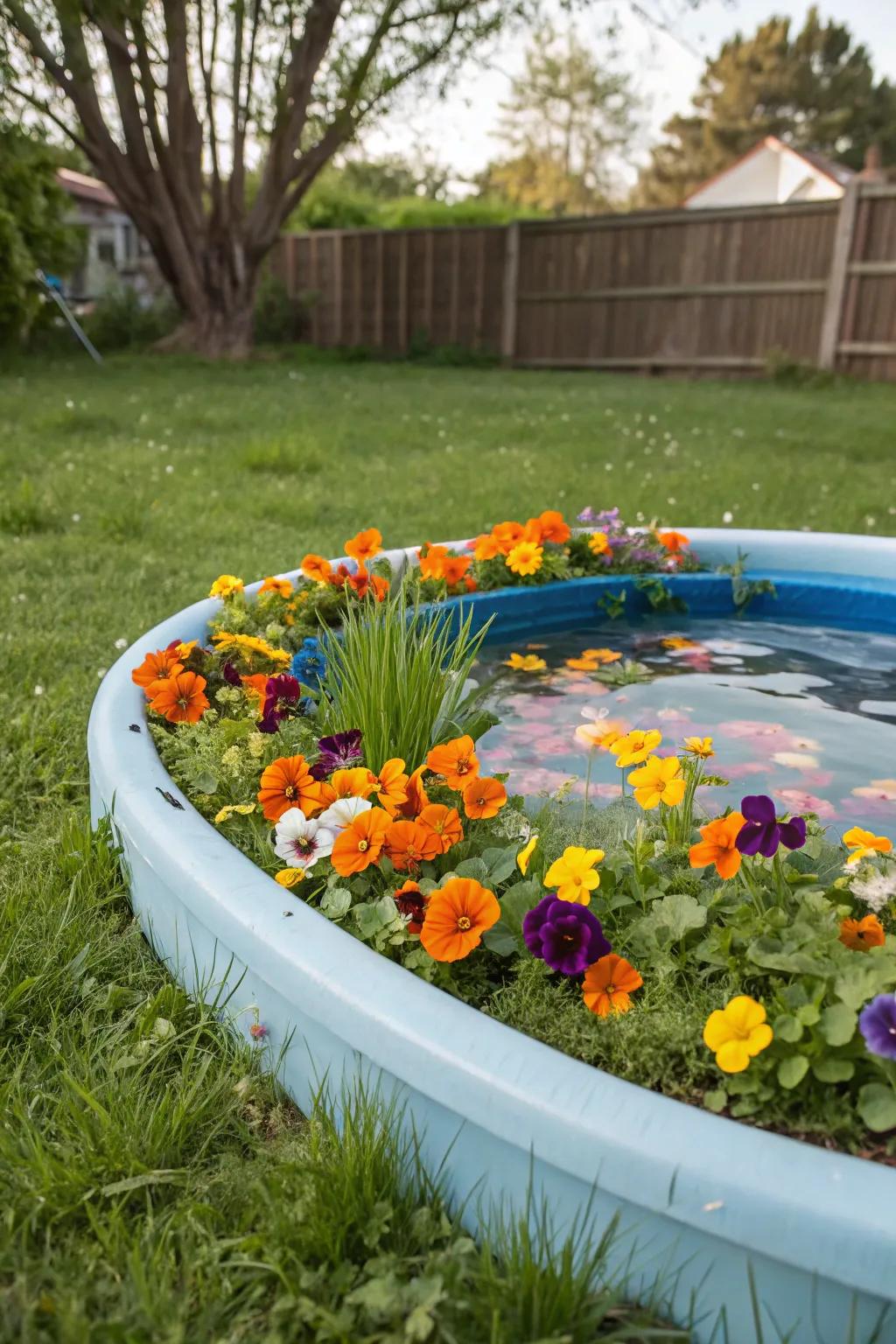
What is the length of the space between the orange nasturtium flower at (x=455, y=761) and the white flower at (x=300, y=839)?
0.68 feet

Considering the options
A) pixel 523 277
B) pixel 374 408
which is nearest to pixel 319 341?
pixel 523 277

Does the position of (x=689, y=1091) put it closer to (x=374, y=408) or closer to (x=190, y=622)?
(x=190, y=622)

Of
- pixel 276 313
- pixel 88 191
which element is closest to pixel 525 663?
pixel 276 313

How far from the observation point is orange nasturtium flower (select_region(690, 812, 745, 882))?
145 cm

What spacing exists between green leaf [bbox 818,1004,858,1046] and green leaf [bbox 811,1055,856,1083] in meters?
0.02

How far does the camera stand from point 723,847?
146cm

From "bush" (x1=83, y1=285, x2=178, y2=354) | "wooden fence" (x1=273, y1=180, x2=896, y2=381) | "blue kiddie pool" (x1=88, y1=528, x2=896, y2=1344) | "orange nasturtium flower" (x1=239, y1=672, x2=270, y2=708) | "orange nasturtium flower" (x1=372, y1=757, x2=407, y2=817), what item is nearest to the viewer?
"blue kiddie pool" (x1=88, y1=528, x2=896, y2=1344)

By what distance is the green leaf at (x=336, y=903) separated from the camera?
1.53m

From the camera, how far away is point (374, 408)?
8680 millimetres

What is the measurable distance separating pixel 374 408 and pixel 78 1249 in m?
8.02

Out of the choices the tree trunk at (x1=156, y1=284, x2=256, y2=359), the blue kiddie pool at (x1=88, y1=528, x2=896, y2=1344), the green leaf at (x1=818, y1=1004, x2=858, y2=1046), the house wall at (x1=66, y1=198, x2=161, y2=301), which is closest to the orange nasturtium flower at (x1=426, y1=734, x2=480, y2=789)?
the blue kiddie pool at (x1=88, y1=528, x2=896, y2=1344)

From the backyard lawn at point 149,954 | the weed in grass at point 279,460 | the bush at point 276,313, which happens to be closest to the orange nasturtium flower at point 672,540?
the backyard lawn at point 149,954

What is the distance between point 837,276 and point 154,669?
11348 mm

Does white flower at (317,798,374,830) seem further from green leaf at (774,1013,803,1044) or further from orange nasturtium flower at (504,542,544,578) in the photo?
orange nasturtium flower at (504,542,544,578)
